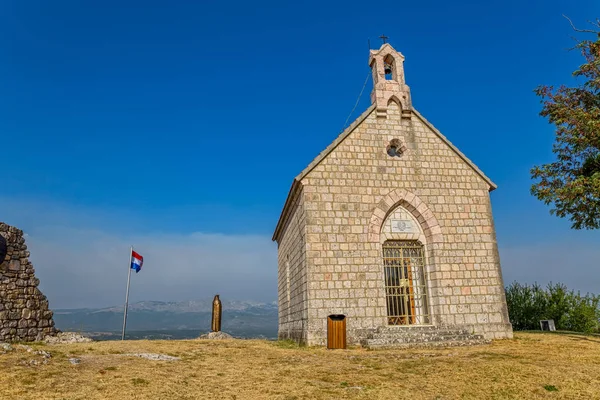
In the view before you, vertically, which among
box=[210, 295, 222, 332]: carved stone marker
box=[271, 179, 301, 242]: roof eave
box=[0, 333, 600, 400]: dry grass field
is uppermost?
box=[271, 179, 301, 242]: roof eave

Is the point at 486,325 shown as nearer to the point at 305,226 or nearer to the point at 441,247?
the point at 441,247

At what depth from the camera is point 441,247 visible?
15305 mm

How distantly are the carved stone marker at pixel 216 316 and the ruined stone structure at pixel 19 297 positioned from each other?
846 cm

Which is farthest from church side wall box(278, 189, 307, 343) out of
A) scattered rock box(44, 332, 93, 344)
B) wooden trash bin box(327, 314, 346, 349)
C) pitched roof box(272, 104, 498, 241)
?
scattered rock box(44, 332, 93, 344)

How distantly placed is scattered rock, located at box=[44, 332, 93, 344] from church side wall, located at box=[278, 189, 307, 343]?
773 centimetres

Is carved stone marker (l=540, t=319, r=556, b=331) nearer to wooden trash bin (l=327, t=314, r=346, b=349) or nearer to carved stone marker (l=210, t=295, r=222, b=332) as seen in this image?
wooden trash bin (l=327, t=314, r=346, b=349)

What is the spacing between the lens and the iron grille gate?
49.3 feet

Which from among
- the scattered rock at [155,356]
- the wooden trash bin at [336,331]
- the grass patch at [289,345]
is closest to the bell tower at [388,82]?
the wooden trash bin at [336,331]

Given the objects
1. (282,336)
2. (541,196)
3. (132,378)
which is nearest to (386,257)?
(541,196)

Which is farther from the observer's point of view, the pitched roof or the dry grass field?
the pitched roof

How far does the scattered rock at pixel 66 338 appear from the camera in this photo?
14.3 m

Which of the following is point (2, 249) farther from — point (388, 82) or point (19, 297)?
point (388, 82)

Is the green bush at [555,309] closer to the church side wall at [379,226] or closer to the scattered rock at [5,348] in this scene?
the church side wall at [379,226]

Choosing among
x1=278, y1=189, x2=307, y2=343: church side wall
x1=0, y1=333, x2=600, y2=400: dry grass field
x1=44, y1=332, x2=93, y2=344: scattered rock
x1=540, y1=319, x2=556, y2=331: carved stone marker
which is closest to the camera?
x1=0, y1=333, x2=600, y2=400: dry grass field
